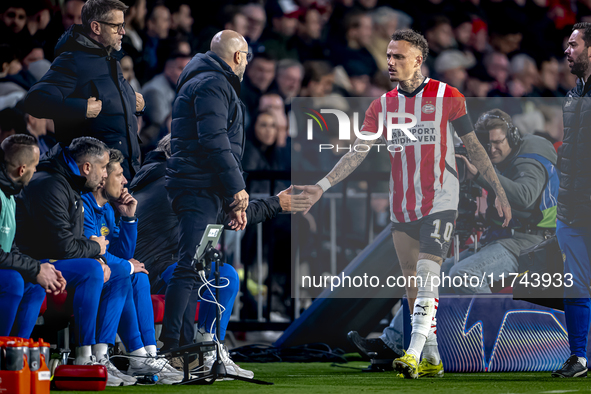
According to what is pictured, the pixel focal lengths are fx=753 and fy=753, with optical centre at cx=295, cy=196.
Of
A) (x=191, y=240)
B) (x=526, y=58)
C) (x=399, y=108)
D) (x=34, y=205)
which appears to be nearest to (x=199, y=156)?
(x=191, y=240)

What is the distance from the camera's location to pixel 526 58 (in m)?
7.77

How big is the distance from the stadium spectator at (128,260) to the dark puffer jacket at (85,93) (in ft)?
0.78

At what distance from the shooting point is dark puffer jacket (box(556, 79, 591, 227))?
443 cm

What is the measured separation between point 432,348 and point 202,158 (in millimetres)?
1686

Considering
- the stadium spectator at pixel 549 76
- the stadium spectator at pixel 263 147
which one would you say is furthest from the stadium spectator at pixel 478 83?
the stadium spectator at pixel 263 147

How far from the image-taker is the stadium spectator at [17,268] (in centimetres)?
346

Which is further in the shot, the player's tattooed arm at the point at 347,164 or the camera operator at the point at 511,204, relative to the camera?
the camera operator at the point at 511,204

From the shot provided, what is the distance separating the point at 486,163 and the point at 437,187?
0.39m

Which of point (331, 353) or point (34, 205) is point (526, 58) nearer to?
point (331, 353)

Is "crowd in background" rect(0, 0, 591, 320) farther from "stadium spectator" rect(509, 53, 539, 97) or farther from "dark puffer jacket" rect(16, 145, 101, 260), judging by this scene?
"dark puffer jacket" rect(16, 145, 101, 260)

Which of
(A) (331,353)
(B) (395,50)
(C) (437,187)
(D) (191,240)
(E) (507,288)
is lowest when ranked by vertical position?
(A) (331,353)

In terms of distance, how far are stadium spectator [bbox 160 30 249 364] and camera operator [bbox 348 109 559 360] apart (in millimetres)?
1314

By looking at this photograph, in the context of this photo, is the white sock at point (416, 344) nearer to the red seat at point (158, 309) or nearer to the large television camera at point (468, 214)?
the large television camera at point (468, 214)

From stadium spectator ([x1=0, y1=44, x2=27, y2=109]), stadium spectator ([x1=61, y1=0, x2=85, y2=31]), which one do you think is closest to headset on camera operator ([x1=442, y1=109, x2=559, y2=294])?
stadium spectator ([x1=0, y1=44, x2=27, y2=109])
